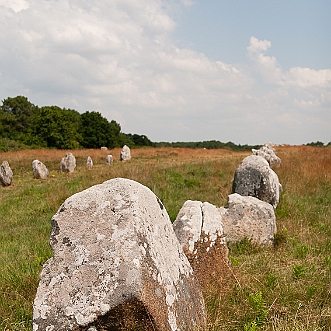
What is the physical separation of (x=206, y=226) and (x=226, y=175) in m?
9.60

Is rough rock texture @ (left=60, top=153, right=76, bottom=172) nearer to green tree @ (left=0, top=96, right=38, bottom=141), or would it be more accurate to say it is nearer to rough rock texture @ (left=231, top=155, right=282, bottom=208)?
rough rock texture @ (left=231, top=155, right=282, bottom=208)

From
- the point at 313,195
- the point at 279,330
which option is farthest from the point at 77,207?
the point at 313,195

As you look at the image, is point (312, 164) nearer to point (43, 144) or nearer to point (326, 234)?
point (326, 234)

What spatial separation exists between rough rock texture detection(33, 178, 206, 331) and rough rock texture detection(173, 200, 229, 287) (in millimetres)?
1092

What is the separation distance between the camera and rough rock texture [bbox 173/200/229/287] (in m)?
4.32

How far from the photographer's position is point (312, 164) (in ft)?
44.8

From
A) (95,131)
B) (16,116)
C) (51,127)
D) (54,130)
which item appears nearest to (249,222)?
(54,130)

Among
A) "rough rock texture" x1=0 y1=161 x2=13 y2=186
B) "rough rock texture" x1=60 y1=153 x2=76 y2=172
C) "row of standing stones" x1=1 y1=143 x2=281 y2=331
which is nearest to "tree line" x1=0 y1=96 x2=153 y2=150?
"rough rock texture" x1=60 y1=153 x2=76 y2=172

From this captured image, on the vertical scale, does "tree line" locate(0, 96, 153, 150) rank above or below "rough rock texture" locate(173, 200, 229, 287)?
above

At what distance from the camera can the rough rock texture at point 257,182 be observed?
26.7 ft

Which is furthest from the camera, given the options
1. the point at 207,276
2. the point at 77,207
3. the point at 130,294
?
the point at 207,276

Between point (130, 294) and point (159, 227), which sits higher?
point (159, 227)

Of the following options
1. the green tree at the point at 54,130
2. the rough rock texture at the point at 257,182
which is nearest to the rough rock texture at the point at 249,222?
the rough rock texture at the point at 257,182

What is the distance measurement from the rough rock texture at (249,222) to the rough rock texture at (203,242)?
1402mm
